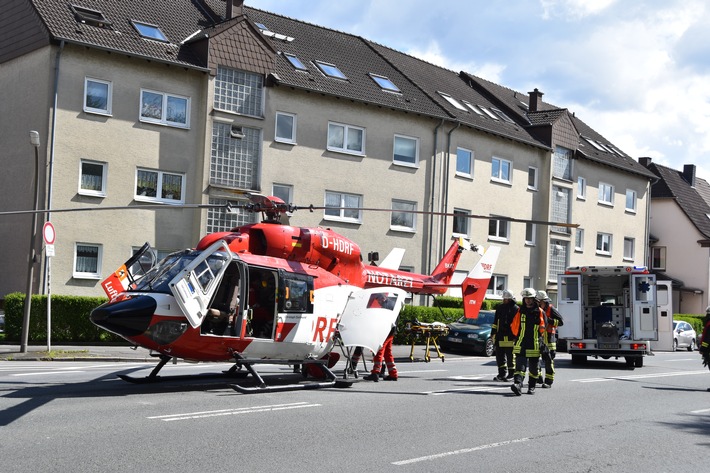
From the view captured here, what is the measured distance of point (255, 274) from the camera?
13.2m

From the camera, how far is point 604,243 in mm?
44500

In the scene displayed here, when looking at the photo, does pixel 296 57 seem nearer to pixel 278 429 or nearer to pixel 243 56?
pixel 243 56

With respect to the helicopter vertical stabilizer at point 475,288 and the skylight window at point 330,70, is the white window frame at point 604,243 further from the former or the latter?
the helicopter vertical stabilizer at point 475,288

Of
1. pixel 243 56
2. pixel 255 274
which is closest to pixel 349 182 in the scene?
pixel 243 56

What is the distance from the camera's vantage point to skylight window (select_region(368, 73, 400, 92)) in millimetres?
33500

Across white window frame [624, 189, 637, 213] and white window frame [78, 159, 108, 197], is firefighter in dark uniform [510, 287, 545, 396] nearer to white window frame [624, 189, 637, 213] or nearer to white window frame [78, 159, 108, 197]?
white window frame [78, 159, 108, 197]

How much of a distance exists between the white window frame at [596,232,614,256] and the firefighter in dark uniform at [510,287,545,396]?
31.2 meters

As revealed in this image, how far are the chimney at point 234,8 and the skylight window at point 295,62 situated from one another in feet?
7.77

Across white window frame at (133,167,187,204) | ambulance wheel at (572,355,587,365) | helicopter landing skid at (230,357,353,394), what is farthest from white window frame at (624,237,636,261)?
helicopter landing skid at (230,357,353,394)

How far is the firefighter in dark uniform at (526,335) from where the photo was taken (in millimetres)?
13953

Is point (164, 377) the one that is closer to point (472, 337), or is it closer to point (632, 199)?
point (472, 337)

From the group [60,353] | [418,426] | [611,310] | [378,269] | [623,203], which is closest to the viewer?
[418,426]

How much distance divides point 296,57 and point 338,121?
3.24m

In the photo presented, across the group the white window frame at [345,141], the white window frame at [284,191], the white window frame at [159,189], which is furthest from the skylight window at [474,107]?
the white window frame at [159,189]
